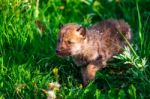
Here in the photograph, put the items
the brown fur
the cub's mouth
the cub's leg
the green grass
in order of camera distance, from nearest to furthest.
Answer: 1. the green grass
2. the cub's mouth
3. the brown fur
4. the cub's leg

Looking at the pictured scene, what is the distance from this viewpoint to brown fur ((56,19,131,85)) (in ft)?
25.5

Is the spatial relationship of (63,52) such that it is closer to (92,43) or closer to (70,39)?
(70,39)

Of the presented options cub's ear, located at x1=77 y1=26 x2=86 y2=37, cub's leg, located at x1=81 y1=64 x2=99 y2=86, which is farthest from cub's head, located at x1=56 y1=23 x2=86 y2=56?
cub's leg, located at x1=81 y1=64 x2=99 y2=86

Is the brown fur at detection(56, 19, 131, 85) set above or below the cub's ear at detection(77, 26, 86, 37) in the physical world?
below

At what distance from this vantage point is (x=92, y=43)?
8.12 m

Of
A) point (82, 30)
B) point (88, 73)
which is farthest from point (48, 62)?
point (82, 30)

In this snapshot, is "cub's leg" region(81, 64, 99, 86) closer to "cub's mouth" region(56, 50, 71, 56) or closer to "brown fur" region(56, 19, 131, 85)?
"brown fur" region(56, 19, 131, 85)

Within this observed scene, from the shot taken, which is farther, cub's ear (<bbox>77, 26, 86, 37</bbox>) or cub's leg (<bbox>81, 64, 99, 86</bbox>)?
cub's leg (<bbox>81, 64, 99, 86</bbox>)

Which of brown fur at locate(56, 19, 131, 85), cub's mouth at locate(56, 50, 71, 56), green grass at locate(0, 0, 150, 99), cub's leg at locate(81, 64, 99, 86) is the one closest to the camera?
green grass at locate(0, 0, 150, 99)

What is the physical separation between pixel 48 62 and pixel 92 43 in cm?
68

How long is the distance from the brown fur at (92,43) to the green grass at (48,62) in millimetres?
155

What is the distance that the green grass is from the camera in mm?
7477

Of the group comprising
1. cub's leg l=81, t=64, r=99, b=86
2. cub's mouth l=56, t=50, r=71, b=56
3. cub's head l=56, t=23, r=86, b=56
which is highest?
cub's head l=56, t=23, r=86, b=56

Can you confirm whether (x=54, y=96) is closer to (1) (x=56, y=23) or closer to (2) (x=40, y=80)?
(2) (x=40, y=80)
